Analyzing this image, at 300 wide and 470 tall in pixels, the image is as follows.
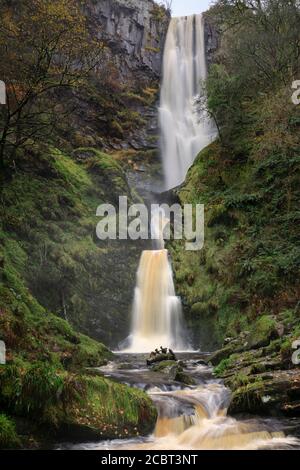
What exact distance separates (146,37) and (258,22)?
1929 centimetres

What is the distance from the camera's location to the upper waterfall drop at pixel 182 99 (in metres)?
28.5

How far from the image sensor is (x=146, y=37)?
115ft

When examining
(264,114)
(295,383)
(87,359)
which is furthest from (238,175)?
(295,383)

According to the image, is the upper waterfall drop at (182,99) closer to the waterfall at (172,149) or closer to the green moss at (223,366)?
the waterfall at (172,149)

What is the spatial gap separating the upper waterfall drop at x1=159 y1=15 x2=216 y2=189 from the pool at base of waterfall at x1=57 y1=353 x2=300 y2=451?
63.5 ft

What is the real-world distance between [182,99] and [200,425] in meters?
28.8

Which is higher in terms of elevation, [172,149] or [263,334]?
[172,149]

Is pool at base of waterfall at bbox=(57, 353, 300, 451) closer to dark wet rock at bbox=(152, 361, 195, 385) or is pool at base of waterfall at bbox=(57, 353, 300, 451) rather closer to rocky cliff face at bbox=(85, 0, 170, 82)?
dark wet rock at bbox=(152, 361, 195, 385)

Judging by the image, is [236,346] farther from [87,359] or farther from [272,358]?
[87,359]

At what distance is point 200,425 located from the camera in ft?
22.7

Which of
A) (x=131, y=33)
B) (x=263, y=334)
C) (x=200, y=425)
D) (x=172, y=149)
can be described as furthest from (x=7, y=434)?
(x=131, y=33)

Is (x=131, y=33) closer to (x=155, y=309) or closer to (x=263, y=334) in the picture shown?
(x=155, y=309)

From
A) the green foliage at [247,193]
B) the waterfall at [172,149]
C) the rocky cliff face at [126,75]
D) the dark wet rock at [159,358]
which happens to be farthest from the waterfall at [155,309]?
the rocky cliff face at [126,75]

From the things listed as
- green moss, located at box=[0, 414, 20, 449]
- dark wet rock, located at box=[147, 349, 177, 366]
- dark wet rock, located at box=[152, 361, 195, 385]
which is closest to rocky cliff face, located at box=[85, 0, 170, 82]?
dark wet rock, located at box=[147, 349, 177, 366]
